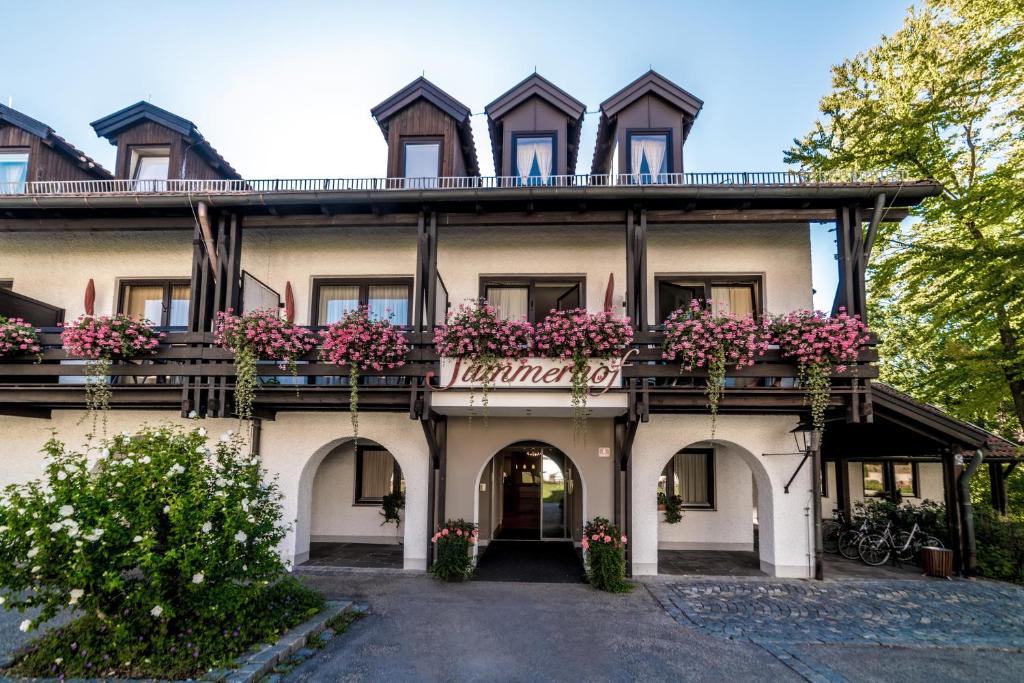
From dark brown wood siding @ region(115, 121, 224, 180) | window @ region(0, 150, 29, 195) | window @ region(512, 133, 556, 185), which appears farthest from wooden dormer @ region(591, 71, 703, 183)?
window @ region(0, 150, 29, 195)

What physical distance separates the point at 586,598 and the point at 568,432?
10.6 feet

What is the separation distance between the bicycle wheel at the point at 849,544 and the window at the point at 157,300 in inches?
576

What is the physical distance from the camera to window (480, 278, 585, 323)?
11078 millimetres

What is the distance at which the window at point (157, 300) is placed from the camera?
11305 mm

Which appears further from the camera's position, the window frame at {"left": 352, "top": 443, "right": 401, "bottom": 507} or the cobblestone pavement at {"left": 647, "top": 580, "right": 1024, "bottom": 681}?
the window frame at {"left": 352, "top": 443, "right": 401, "bottom": 507}

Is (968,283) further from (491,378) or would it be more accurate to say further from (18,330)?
(18,330)

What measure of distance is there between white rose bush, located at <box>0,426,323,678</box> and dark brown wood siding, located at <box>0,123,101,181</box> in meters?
8.21

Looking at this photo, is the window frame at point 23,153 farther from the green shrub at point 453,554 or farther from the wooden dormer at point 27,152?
the green shrub at point 453,554

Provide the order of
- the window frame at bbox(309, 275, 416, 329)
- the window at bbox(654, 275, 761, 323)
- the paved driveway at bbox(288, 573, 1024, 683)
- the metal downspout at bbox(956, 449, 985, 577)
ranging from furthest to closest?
the window frame at bbox(309, 275, 416, 329)
the window at bbox(654, 275, 761, 323)
the metal downspout at bbox(956, 449, 985, 577)
the paved driveway at bbox(288, 573, 1024, 683)

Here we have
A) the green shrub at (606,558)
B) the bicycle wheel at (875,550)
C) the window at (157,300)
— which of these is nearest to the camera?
the green shrub at (606,558)

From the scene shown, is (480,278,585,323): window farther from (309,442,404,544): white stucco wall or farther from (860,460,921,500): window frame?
(860,460,921,500): window frame

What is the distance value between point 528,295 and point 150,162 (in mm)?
8196

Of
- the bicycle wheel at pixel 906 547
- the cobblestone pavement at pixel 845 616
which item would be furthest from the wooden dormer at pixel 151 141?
the bicycle wheel at pixel 906 547

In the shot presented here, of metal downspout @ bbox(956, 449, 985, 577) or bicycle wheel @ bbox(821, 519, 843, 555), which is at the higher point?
metal downspout @ bbox(956, 449, 985, 577)
